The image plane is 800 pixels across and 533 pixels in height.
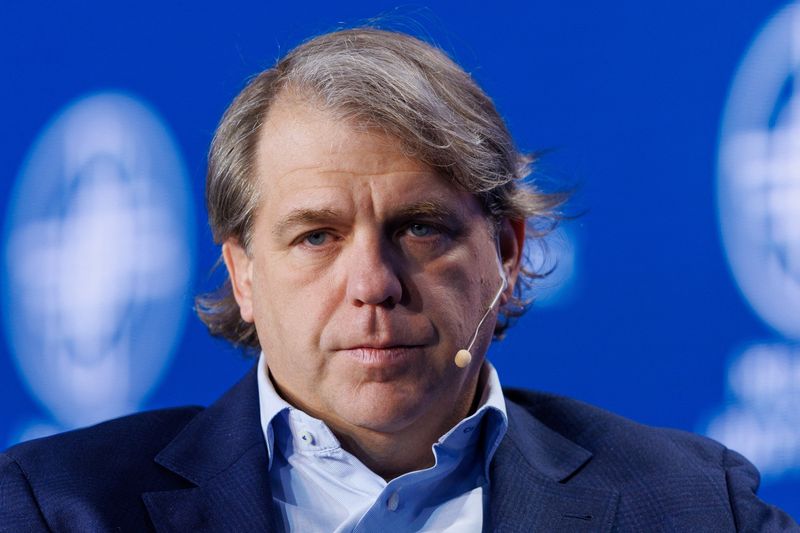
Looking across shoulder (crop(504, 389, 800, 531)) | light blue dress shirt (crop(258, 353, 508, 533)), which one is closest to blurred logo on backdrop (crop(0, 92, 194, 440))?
light blue dress shirt (crop(258, 353, 508, 533))

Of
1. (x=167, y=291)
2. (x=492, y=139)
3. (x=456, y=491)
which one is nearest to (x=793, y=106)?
(x=492, y=139)

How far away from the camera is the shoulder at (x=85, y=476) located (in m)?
2.30

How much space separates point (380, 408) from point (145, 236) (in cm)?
114

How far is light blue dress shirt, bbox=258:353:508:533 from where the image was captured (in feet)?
8.07

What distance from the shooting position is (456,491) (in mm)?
2586

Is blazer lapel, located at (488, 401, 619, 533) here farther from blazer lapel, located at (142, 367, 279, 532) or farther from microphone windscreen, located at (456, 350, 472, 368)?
blazer lapel, located at (142, 367, 279, 532)

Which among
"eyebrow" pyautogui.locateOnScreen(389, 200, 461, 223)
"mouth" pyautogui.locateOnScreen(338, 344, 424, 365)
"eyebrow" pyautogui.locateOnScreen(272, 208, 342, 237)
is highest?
"eyebrow" pyautogui.locateOnScreen(389, 200, 461, 223)

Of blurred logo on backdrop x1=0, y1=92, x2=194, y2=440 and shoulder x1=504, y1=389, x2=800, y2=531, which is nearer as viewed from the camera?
shoulder x1=504, y1=389, x2=800, y2=531

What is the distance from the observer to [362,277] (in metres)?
2.29

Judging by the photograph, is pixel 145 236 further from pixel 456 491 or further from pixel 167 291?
pixel 456 491

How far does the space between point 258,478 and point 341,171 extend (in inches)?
27.0

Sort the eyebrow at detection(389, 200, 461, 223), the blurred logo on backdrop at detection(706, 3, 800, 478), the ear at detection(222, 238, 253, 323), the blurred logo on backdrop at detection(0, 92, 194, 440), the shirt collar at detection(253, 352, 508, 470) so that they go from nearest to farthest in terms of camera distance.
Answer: the eyebrow at detection(389, 200, 461, 223), the shirt collar at detection(253, 352, 508, 470), the ear at detection(222, 238, 253, 323), the blurred logo on backdrop at detection(0, 92, 194, 440), the blurred logo on backdrop at detection(706, 3, 800, 478)

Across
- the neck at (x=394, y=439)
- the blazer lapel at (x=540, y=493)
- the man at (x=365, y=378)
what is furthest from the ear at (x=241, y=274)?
the blazer lapel at (x=540, y=493)

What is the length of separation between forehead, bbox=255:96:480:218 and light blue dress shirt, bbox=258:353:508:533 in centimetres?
48
